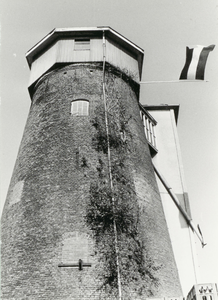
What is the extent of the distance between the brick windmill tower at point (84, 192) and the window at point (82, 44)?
0.16 ft

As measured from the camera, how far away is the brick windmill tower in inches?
362

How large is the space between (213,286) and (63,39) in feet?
41.4

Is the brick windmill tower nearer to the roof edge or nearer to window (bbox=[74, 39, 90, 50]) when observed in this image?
window (bbox=[74, 39, 90, 50])

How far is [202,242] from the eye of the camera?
14750mm

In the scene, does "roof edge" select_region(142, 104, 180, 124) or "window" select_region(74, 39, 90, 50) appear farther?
"roof edge" select_region(142, 104, 180, 124)

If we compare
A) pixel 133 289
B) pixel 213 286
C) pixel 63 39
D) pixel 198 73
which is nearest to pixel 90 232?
pixel 133 289

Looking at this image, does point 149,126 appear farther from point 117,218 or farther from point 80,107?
point 117,218

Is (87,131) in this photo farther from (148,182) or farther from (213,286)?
(213,286)

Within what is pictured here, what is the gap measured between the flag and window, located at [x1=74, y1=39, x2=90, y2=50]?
15.5 ft

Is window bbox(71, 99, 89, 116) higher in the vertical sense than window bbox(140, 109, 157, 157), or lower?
lower

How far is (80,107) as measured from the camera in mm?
12992

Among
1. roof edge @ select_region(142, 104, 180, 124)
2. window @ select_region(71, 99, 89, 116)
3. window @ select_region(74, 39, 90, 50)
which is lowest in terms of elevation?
window @ select_region(71, 99, 89, 116)

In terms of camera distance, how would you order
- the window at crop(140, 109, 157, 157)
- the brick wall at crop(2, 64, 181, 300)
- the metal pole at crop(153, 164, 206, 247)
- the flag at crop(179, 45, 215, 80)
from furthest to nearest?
1. the window at crop(140, 109, 157, 157)
2. the metal pole at crop(153, 164, 206, 247)
3. the flag at crop(179, 45, 215, 80)
4. the brick wall at crop(2, 64, 181, 300)

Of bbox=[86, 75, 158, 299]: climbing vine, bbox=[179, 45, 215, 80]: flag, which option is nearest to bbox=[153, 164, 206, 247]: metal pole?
bbox=[86, 75, 158, 299]: climbing vine
